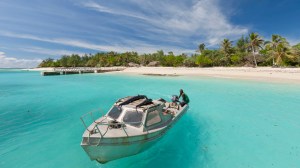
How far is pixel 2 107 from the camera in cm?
1797

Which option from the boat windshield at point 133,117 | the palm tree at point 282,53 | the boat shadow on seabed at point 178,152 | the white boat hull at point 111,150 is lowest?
the boat shadow on seabed at point 178,152

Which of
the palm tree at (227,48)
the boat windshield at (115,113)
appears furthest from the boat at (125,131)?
the palm tree at (227,48)

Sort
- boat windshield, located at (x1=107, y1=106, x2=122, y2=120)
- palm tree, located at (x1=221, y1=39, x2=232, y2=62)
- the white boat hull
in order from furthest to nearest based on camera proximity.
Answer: palm tree, located at (x1=221, y1=39, x2=232, y2=62) < boat windshield, located at (x1=107, y1=106, x2=122, y2=120) < the white boat hull

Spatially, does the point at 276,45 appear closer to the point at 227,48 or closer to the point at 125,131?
the point at 227,48

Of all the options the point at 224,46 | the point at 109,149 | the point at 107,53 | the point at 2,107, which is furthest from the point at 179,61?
the point at 109,149

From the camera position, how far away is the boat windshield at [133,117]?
25.0 feet

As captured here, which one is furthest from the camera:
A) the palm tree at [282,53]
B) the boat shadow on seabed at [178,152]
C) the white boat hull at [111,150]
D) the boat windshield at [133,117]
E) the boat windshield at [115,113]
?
the palm tree at [282,53]

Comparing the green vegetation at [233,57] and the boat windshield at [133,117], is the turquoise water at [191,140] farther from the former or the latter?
the green vegetation at [233,57]

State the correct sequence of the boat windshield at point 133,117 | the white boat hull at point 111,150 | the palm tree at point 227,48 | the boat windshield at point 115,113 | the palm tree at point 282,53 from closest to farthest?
the white boat hull at point 111,150, the boat windshield at point 133,117, the boat windshield at point 115,113, the palm tree at point 282,53, the palm tree at point 227,48

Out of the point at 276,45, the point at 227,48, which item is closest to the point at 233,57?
the point at 227,48

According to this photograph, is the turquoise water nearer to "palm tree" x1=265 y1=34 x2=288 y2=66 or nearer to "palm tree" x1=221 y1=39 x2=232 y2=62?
"palm tree" x1=265 y1=34 x2=288 y2=66

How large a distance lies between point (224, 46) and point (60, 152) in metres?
77.6

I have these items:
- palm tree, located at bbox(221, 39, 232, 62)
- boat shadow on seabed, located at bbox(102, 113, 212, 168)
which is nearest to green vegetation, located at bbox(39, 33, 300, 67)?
palm tree, located at bbox(221, 39, 232, 62)

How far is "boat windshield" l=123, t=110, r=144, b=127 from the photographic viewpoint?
300 inches
